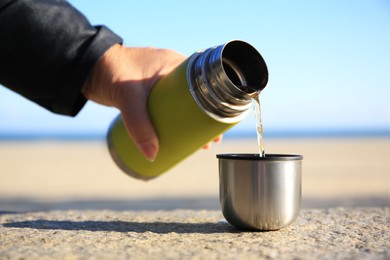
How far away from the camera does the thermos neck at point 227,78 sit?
1533mm

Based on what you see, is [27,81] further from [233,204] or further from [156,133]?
[233,204]

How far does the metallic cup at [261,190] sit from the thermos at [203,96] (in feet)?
0.52

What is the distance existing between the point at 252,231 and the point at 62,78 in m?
0.93

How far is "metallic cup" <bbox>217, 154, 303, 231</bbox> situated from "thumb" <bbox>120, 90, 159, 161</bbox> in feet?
0.94

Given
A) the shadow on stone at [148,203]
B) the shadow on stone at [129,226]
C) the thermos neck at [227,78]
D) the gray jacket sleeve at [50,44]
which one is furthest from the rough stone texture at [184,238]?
the shadow on stone at [148,203]

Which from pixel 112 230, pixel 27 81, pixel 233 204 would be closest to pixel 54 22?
pixel 27 81

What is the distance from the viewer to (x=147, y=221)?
6.32 ft

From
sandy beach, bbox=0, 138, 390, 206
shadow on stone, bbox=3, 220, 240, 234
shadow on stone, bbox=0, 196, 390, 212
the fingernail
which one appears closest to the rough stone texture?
shadow on stone, bbox=3, 220, 240, 234

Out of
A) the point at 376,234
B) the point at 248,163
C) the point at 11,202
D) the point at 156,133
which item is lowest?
the point at 11,202

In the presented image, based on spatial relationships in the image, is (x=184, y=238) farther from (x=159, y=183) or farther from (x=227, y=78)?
(x=159, y=183)

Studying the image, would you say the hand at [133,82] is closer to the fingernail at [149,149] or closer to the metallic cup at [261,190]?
the fingernail at [149,149]

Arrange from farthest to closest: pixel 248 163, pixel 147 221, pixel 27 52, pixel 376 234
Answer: pixel 147 221 < pixel 27 52 < pixel 376 234 < pixel 248 163

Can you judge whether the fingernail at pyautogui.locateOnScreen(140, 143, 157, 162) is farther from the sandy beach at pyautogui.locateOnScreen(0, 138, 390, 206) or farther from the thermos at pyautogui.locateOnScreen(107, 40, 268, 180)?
the sandy beach at pyautogui.locateOnScreen(0, 138, 390, 206)

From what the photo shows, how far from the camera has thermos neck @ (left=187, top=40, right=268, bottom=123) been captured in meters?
1.53
